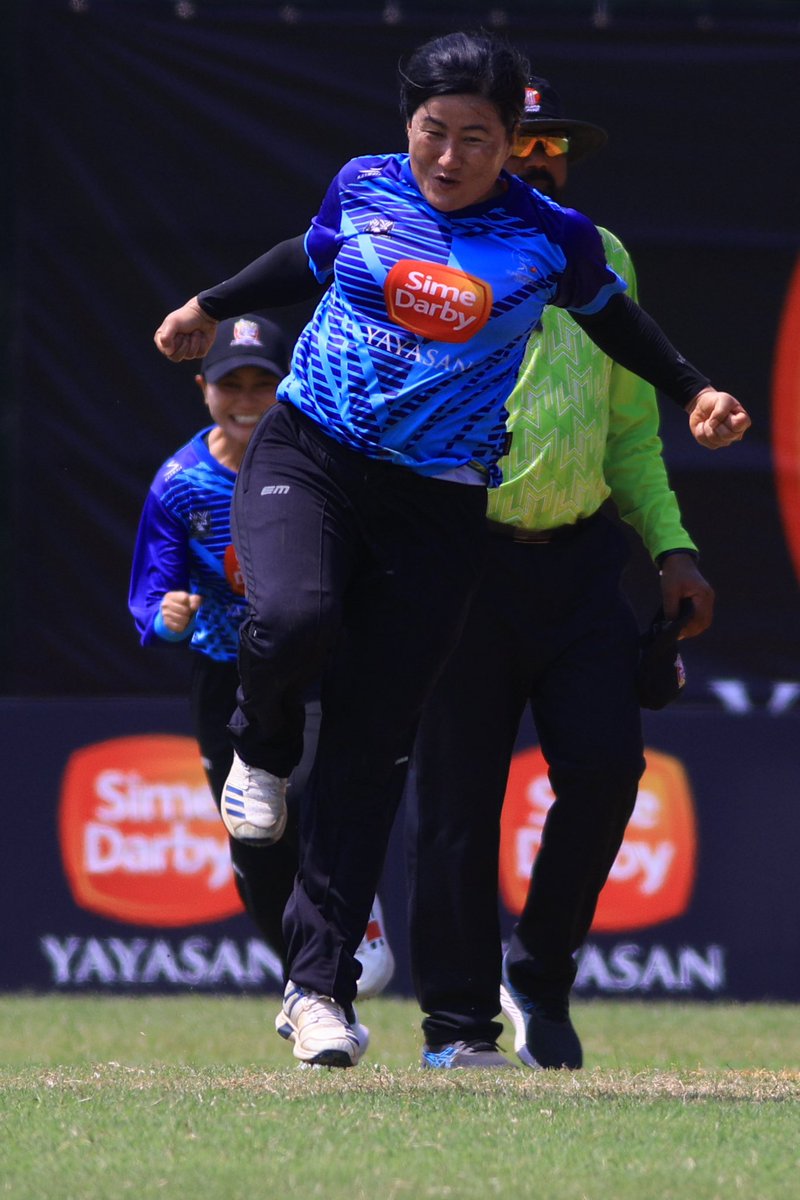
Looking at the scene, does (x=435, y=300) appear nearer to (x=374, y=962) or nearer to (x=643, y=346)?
(x=643, y=346)

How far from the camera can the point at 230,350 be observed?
553 cm

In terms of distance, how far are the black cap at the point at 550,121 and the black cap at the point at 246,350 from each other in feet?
3.79

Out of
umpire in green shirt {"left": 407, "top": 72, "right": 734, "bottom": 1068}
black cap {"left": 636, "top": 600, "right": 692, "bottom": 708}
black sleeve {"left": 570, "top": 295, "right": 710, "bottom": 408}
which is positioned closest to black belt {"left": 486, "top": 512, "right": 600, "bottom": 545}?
umpire in green shirt {"left": 407, "top": 72, "right": 734, "bottom": 1068}

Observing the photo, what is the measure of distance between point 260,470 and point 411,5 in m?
4.00

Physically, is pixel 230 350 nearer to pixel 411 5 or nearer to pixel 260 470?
pixel 260 470

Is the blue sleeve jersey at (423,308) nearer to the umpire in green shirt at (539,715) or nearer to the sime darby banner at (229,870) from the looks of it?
the umpire in green shirt at (539,715)

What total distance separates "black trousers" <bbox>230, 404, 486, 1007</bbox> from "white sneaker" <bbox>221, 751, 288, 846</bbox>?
0.03 metres

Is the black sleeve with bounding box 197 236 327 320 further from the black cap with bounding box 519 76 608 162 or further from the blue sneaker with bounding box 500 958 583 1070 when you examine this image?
the blue sneaker with bounding box 500 958 583 1070

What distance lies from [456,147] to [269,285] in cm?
48

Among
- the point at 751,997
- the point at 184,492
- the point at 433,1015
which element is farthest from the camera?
the point at 751,997

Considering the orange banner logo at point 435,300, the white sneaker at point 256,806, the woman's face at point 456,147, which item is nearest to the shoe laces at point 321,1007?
the white sneaker at point 256,806

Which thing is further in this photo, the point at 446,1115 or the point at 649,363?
the point at 649,363

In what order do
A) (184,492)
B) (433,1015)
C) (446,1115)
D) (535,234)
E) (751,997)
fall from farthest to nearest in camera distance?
(751,997), (184,492), (433,1015), (535,234), (446,1115)

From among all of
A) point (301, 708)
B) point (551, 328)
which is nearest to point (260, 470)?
point (301, 708)
